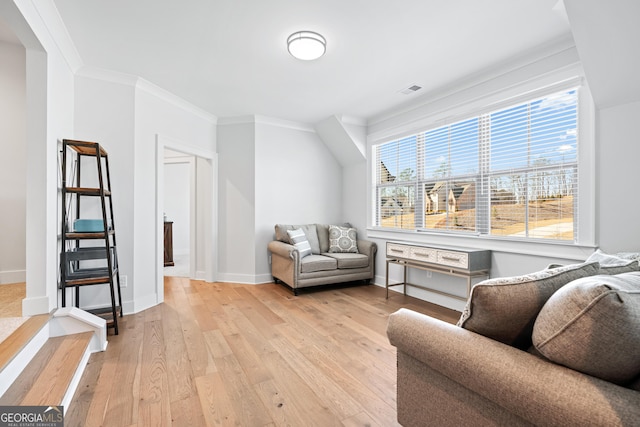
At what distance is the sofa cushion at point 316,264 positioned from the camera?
413 centimetres

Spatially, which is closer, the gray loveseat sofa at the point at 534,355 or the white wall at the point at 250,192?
the gray loveseat sofa at the point at 534,355

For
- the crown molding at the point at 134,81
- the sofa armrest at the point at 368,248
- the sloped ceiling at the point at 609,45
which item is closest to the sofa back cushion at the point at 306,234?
the sofa armrest at the point at 368,248

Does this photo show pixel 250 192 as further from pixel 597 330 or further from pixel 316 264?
pixel 597 330

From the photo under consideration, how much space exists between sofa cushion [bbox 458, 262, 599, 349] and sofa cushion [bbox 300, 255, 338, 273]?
3070 millimetres

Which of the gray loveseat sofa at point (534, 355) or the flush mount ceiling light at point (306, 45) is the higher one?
the flush mount ceiling light at point (306, 45)

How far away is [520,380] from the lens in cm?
91

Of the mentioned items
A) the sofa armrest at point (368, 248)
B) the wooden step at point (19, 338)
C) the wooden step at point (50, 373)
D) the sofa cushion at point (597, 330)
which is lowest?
the wooden step at point (50, 373)

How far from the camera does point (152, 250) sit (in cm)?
365

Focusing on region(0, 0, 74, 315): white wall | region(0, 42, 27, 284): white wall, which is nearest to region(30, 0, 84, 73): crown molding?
region(0, 0, 74, 315): white wall

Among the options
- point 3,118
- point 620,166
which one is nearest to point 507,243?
point 620,166

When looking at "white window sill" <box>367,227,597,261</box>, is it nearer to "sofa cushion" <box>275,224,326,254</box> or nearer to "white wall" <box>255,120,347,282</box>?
"sofa cushion" <box>275,224,326,254</box>

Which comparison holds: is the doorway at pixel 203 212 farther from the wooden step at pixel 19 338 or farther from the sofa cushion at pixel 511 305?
the sofa cushion at pixel 511 305

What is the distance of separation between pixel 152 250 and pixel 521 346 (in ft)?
12.3

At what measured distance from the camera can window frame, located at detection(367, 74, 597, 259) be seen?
249cm
